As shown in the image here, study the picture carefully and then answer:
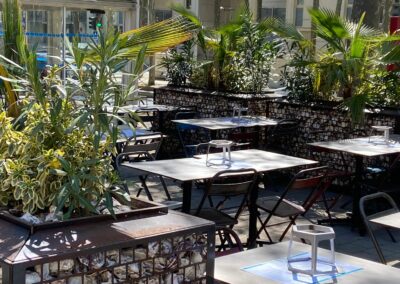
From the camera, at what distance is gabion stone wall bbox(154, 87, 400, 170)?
28.5ft

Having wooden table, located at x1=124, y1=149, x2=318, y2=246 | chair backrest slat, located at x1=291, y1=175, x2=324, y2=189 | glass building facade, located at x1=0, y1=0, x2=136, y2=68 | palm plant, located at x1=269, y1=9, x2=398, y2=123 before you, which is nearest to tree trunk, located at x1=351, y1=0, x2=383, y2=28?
palm plant, located at x1=269, y1=9, x2=398, y2=123

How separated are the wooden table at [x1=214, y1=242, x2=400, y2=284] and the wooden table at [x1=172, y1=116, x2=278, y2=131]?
525 centimetres

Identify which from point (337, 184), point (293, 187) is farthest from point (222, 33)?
point (293, 187)

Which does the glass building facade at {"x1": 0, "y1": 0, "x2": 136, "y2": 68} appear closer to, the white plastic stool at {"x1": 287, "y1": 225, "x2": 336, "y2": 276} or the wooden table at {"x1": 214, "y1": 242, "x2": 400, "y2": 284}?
the wooden table at {"x1": 214, "y1": 242, "x2": 400, "y2": 284}

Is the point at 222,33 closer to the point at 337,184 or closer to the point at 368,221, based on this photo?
the point at 337,184

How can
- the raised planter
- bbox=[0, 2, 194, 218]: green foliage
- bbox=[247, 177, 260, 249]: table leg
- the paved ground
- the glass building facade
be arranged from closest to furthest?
the raised planter
bbox=[0, 2, 194, 218]: green foliage
bbox=[247, 177, 260, 249]: table leg
the paved ground
the glass building facade

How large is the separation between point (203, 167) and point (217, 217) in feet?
1.77

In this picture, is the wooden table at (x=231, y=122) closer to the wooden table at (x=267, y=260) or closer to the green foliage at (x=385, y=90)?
the green foliage at (x=385, y=90)

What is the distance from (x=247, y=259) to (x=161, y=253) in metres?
0.41

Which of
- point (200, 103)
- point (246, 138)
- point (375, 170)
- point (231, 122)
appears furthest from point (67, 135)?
point (200, 103)

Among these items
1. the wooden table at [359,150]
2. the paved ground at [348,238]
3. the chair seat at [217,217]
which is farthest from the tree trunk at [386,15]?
the chair seat at [217,217]

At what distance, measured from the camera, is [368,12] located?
11.2m

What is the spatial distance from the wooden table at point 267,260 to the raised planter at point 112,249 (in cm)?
14

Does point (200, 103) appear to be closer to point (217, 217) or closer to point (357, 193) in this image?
point (357, 193)
